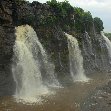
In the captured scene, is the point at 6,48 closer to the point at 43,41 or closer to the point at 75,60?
the point at 43,41

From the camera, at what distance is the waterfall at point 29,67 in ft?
83.0

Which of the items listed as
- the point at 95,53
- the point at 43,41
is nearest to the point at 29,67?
the point at 43,41

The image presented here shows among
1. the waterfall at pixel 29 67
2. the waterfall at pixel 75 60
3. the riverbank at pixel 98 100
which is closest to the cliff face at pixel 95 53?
the waterfall at pixel 75 60

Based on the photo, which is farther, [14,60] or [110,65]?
[110,65]

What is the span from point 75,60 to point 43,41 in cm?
596

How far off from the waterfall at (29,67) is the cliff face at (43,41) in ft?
2.08

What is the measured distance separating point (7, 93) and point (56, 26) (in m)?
11.0

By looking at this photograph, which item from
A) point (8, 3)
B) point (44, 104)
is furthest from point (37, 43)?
point (44, 104)

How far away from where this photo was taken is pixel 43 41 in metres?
30.0

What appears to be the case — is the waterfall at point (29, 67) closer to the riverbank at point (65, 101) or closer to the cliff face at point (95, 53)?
the riverbank at point (65, 101)

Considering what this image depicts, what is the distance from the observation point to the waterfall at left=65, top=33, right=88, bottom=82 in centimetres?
3369

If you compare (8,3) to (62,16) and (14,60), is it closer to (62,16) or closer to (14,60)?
(14,60)

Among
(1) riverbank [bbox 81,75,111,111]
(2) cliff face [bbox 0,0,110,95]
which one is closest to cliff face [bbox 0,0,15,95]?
(2) cliff face [bbox 0,0,110,95]

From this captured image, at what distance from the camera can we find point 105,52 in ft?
143
